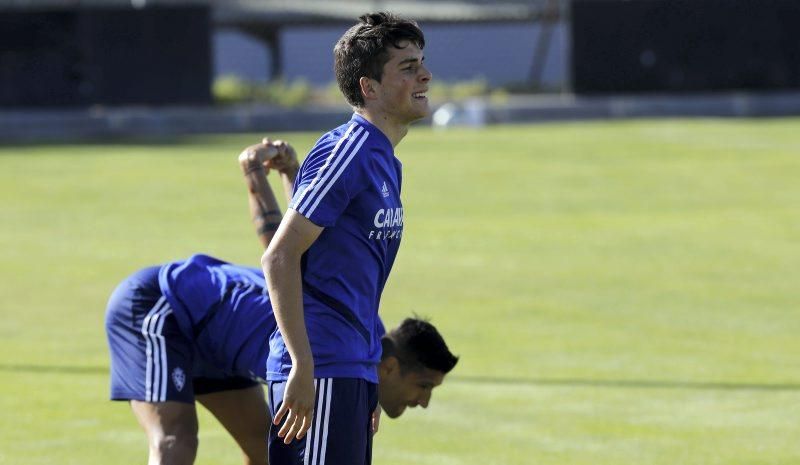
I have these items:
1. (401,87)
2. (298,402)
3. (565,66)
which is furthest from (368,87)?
(565,66)

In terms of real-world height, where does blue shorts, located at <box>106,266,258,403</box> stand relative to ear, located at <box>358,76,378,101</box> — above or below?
below

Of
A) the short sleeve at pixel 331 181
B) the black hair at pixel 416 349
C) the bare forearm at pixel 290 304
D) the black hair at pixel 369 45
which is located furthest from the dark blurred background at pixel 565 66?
the bare forearm at pixel 290 304

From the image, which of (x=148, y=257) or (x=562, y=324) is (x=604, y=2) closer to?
(x=148, y=257)

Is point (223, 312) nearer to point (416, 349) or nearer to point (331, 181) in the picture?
point (416, 349)

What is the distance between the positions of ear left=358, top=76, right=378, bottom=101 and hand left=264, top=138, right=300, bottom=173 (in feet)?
4.73

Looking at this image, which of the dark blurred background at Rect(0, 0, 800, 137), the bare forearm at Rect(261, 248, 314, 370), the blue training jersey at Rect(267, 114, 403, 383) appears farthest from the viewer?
the dark blurred background at Rect(0, 0, 800, 137)

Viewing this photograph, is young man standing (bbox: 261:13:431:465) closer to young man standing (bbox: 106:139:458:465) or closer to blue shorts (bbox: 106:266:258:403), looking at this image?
young man standing (bbox: 106:139:458:465)

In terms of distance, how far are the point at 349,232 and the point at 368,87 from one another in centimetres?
46

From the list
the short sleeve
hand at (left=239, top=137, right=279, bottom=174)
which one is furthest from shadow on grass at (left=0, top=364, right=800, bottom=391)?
the short sleeve

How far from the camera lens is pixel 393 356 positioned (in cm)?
612

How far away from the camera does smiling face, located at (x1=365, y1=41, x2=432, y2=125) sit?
195 inches

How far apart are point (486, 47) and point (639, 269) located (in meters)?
29.1

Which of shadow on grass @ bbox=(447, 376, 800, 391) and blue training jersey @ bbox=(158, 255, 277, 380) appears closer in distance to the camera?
blue training jersey @ bbox=(158, 255, 277, 380)

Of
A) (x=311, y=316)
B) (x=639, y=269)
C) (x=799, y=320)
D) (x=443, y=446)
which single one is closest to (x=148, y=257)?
(x=639, y=269)
